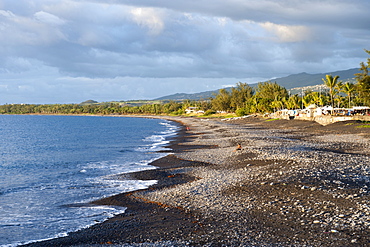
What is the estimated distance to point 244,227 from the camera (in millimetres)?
12445

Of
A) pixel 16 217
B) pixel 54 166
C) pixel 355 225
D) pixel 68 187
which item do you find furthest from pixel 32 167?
pixel 355 225

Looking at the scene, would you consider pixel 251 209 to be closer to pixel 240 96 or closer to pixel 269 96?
pixel 269 96

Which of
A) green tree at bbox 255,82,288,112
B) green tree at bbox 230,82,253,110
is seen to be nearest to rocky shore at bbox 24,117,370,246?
green tree at bbox 255,82,288,112

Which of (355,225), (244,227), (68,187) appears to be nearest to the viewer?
(355,225)

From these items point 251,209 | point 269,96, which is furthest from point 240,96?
point 251,209

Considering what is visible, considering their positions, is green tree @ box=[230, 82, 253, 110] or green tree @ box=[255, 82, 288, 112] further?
green tree @ box=[230, 82, 253, 110]

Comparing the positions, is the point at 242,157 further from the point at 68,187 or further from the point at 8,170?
the point at 8,170

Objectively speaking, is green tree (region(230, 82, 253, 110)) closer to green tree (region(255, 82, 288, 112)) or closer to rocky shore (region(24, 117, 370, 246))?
green tree (region(255, 82, 288, 112))

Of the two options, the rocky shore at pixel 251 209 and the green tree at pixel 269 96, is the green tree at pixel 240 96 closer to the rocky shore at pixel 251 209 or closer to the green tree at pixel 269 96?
the green tree at pixel 269 96

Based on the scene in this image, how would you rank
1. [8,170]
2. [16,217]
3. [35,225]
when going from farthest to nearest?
[8,170] < [16,217] < [35,225]

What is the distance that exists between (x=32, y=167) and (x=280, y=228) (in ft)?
96.7

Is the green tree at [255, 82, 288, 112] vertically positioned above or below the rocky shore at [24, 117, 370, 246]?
above

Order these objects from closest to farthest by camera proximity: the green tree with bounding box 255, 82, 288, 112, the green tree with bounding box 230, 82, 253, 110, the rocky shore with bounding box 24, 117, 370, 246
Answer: the rocky shore with bounding box 24, 117, 370, 246 < the green tree with bounding box 255, 82, 288, 112 < the green tree with bounding box 230, 82, 253, 110

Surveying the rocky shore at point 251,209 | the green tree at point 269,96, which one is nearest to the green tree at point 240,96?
the green tree at point 269,96
